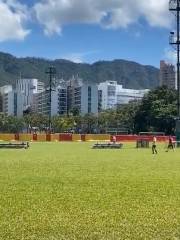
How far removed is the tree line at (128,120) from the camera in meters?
134

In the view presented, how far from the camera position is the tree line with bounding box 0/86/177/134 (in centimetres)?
13425

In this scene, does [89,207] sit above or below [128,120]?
below

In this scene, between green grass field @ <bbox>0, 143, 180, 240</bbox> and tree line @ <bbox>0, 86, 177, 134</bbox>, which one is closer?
green grass field @ <bbox>0, 143, 180, 240</bbox>

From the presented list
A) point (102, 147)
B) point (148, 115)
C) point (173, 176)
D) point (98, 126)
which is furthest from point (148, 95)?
point (173, 176)

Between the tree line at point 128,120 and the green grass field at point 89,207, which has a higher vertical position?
the tree line at point 128,120

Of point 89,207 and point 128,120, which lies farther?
point 128,120

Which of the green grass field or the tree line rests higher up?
the tree line

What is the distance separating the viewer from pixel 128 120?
530ft

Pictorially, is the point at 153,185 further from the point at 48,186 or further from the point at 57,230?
the point at 57,230

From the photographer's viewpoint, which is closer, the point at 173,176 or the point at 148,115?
the point at 173,176

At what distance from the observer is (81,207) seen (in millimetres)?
13688

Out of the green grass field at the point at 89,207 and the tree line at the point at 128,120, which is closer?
the green grass field at the point at 89,207

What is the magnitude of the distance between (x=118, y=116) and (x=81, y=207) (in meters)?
156

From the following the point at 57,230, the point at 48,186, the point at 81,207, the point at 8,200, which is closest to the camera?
the point at 57,230
